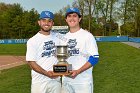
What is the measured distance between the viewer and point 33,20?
84.2 meters

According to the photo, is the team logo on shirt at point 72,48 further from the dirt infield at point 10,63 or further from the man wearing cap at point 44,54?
the dirt infield at point 10,63

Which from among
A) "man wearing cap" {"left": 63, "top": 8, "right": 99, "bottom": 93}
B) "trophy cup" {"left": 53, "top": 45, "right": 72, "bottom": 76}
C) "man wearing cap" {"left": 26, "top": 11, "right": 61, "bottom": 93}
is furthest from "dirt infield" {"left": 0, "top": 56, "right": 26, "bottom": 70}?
"trophy cup" {"left": 53, "top": 45, "right": 72, "bottom": 76}

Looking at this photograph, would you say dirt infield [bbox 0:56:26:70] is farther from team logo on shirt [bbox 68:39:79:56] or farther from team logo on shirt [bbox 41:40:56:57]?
team logo on shirt [bbox 68:39:79:56]

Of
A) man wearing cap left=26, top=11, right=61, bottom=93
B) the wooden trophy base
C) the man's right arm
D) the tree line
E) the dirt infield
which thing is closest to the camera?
the wooden trophy base

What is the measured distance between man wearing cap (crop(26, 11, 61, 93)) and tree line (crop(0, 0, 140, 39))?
246 ft

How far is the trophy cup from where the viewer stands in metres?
5.32

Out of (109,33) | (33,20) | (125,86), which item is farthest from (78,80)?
(109,33)

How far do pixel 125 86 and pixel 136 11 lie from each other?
7518 centimetres

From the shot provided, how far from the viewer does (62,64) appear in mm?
5348

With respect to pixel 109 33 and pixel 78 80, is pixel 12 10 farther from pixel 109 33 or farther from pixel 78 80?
pixel 78 80

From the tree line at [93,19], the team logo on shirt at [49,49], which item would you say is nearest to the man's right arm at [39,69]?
the team logo on shirt at [49,49]

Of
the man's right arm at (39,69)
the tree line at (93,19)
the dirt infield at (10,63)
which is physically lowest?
the dirt infield at (10,63)

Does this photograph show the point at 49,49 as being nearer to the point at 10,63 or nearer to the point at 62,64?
the point at 62,64

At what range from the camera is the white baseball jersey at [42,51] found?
5.99 metres
